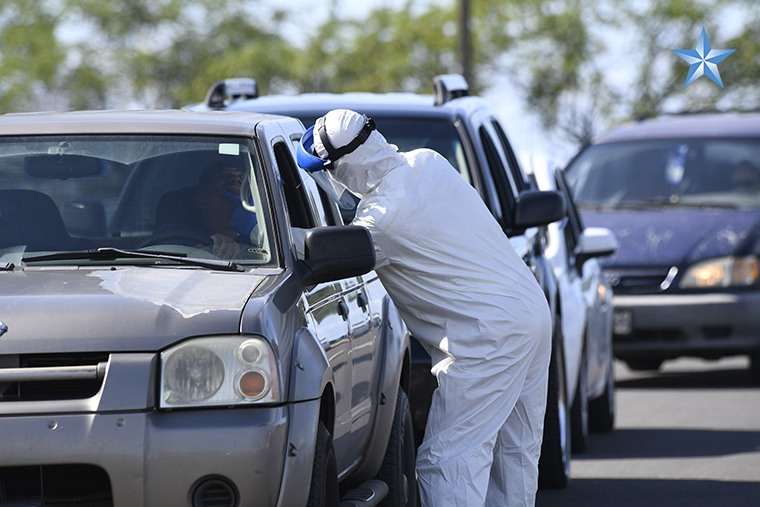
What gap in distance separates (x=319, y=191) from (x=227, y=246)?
4.02 ft

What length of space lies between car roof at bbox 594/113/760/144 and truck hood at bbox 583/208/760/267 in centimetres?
108

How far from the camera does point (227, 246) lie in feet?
19.1

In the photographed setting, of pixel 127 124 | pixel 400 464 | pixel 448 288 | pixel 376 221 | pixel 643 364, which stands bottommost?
pixel 643 364

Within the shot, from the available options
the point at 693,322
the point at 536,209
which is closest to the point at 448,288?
the point at 536,209

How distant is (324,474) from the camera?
531 centimetres

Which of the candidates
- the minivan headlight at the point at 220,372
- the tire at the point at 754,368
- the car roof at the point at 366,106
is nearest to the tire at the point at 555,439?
the car roof at the point at 366,106

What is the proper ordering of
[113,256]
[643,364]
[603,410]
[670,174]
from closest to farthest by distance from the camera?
1. [113,256]
2. [603,410]
3. [670,174]
4. [643,364]

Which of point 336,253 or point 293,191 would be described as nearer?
point 336,253

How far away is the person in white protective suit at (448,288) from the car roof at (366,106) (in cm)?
258

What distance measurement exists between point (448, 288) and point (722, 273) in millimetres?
7865

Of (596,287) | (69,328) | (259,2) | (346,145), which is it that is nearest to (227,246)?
(346,145)

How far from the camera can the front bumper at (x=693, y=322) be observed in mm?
13672

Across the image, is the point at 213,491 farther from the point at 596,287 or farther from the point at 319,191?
the point at 596,287

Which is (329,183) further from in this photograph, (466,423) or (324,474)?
(324,474)
